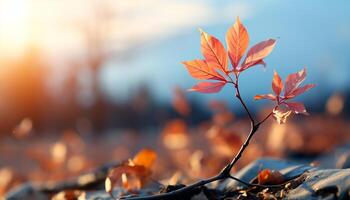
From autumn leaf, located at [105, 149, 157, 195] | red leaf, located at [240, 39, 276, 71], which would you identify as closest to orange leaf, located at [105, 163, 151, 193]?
autumn leaf, located at [105, 149, 157, 195]

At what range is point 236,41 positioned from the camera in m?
0.97

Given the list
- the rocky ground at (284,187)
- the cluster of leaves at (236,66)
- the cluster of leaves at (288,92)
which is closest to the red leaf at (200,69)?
the cluster of leaves at (236,66)

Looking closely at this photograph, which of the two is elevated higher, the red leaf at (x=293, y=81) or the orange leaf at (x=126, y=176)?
the red leaf at (x=293, y=81)

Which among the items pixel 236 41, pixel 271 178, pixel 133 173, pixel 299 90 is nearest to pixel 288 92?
pixel 299 90

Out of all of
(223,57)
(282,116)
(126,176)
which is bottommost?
(126,176)

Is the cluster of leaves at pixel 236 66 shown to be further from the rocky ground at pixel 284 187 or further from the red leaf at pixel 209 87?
the rocky ground at pixel 284 187

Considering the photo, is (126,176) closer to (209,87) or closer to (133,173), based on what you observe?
(133,173)

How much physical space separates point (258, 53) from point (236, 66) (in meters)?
0.06

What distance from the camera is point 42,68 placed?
1611 cm

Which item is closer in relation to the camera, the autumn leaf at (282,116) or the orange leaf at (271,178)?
the autumn leaf at (282,116)

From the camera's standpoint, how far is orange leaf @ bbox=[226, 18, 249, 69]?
956 mm

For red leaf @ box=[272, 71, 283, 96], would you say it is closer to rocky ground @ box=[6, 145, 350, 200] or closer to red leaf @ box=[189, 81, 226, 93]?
red leaf @ box=[189, 81, 226, 93]

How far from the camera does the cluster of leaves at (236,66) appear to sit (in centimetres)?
95

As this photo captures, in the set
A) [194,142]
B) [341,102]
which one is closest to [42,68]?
[194,142]
